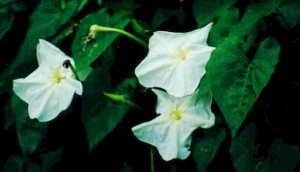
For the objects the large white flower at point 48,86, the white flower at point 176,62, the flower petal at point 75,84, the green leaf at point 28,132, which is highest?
the white flower at point 176,62

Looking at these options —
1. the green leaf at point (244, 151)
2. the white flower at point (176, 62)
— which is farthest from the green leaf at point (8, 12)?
the green leaf at point (244, 151)

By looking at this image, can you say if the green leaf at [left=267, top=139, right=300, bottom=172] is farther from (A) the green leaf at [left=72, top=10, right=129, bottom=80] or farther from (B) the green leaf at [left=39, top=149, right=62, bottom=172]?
(B) the green leaf at [left=39, top=149, right=62, bottom=172]

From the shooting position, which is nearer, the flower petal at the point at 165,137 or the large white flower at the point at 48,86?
the flower petal at the point at 165,137

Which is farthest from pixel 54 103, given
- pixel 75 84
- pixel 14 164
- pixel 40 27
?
pixel 14 164

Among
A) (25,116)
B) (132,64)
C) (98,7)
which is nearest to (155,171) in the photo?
(132,64)

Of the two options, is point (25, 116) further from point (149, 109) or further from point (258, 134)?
point (258, 134)

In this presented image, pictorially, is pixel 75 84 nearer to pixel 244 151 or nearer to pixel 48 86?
pixel 48 86

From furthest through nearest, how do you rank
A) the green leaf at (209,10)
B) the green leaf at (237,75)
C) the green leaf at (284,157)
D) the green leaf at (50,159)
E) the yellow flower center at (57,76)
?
the green leaf at (50,159) < the yellow flower center at (57,76) < the green leaf at (209,10) < the green leaf at (284,157) < the green leaf at (237,75)

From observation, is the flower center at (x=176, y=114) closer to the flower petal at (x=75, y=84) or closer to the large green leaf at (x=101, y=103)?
the large green leaf at (x=101, y=103)
